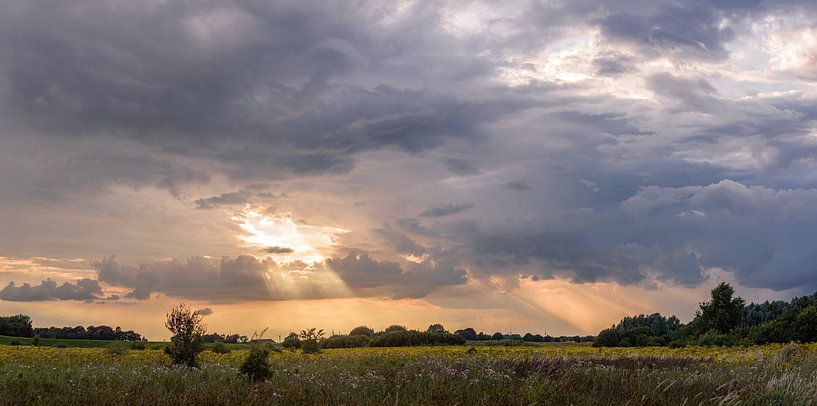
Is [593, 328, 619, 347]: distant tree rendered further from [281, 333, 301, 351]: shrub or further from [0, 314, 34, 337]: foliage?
[0, 314, 34, 337]: foliage

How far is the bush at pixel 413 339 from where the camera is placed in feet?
139

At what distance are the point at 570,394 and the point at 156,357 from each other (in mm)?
18059

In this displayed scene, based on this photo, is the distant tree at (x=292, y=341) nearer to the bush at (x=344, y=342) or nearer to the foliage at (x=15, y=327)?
the bush at (x=344, y=342)

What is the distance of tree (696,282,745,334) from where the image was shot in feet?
154

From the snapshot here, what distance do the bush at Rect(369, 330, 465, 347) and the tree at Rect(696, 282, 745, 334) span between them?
59.6 ft

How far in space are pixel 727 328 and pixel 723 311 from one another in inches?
48.3

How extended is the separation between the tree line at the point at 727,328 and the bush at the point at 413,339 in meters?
9.48

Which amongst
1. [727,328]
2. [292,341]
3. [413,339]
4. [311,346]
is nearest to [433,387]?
[311,346]

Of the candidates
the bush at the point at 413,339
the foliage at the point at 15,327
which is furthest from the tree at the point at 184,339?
the foliage at the point at 15,327

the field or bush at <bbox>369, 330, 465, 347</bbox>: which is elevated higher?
bush at <bbox>369, 330, 465, 347</bbox>

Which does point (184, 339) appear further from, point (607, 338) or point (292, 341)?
point (607, 338)

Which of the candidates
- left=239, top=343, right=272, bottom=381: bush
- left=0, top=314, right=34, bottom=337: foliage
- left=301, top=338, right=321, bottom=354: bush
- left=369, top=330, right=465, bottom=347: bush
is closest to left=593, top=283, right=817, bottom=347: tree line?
left=369, top=330, right=465, bottom=347: bush

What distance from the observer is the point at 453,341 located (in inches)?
1740

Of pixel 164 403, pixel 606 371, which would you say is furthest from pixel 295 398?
pixel 606 371
